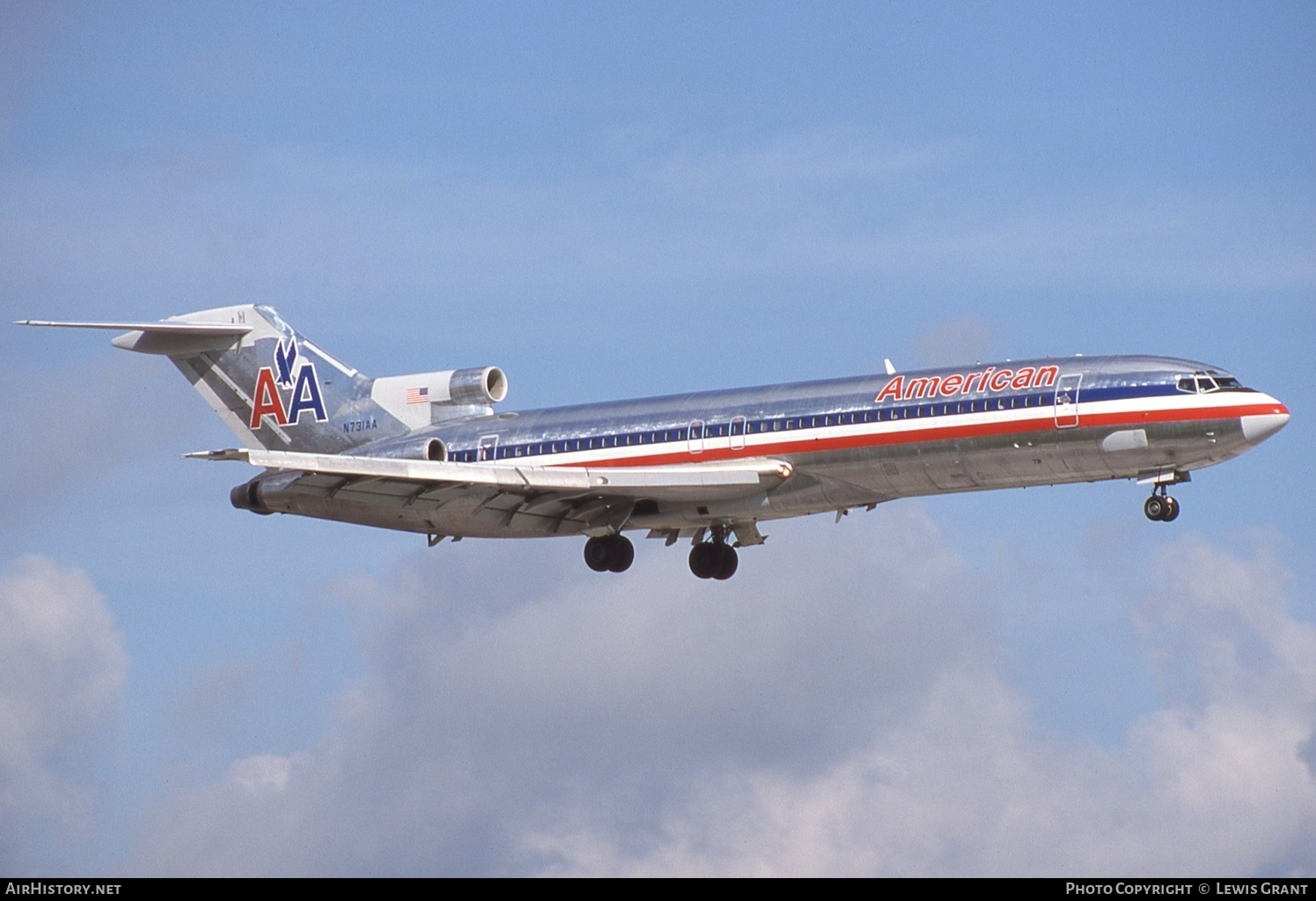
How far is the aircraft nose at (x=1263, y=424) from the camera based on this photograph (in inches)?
1572

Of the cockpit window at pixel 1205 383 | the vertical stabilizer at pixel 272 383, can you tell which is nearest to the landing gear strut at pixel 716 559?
the vertical stabilizer at pixel 272 383

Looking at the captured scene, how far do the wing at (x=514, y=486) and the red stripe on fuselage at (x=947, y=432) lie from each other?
0.25 meters

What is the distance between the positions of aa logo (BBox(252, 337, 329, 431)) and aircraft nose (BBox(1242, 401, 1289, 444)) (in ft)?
75.8

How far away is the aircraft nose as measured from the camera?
3994 centimetres

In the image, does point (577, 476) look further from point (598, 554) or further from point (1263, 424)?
point (1263, 424)

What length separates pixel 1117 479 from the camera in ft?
138

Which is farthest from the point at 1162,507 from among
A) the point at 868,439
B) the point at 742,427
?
the point at 742,427

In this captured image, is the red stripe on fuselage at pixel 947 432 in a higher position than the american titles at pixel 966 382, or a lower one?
lower

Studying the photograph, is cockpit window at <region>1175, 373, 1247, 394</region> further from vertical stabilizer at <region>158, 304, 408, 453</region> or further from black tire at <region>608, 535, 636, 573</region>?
vertical stabilizer at <region>158, 304, 408, 453</region>

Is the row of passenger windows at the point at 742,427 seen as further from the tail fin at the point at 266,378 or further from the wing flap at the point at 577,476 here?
the tail fin at the point at 266,378

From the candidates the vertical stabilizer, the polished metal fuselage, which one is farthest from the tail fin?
the polished metal fuselage

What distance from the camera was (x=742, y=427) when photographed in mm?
44344

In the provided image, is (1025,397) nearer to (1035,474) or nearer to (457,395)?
(1035,474)
